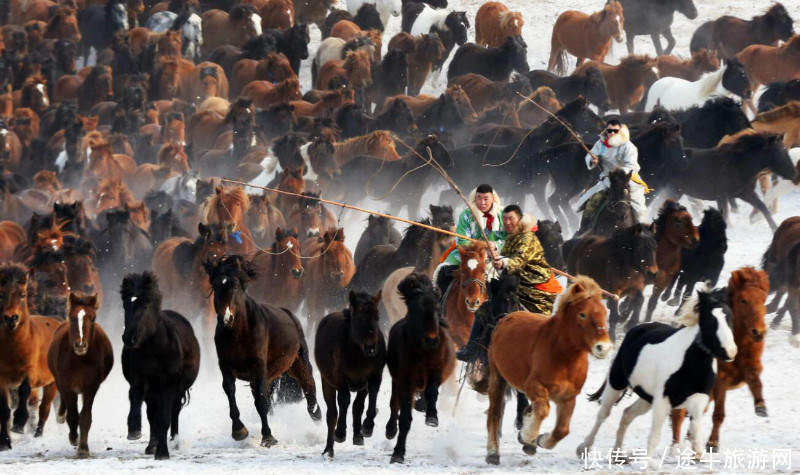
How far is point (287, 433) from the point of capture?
12781 mm

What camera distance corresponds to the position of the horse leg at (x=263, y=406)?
11742mm

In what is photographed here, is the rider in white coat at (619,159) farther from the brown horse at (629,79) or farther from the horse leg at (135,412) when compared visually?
the brown horse at (629,79)

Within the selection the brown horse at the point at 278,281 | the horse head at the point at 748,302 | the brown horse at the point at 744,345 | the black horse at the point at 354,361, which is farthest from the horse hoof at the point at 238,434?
the brown horse at the point at 278,281

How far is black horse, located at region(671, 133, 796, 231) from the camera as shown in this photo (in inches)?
817

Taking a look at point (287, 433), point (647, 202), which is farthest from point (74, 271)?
point (647, 202)

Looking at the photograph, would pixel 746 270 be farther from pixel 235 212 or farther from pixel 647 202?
pixel 647 202

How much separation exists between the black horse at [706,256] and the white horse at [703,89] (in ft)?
32.9

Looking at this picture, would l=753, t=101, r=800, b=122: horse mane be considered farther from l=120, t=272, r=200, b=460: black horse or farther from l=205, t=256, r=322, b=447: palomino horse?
l=120, t=272, r=200, b=460: black horse

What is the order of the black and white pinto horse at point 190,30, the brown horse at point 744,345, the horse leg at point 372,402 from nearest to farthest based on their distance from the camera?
1. the brown horse at point 744,345
2. the horse leg at point 372,402
3. the black and white pinto horse at point 190,30

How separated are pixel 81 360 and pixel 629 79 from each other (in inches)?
803

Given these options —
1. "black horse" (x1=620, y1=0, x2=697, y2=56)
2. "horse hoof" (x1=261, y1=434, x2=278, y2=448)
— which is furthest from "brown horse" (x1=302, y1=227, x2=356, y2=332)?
"black horse" (x1=620, y1=0, x2=697, y2=56)

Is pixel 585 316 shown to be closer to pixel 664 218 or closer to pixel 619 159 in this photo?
pixel 664 218

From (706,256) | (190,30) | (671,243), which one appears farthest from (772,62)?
(190,30)

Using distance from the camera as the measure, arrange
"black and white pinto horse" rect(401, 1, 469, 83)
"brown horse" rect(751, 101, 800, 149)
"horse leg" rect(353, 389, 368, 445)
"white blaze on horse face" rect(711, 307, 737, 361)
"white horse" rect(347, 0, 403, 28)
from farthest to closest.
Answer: "white horse" rect(347, 0, 403, 28)
"black and white pinto horse" rect(401, 1, 469, 83)
"brown horse" rect(751, 101, 800, 149)
"horse leg" rect(353, 389, 368, 445)
"white blaze on horse face" rect(711, 307, 737, 361)
